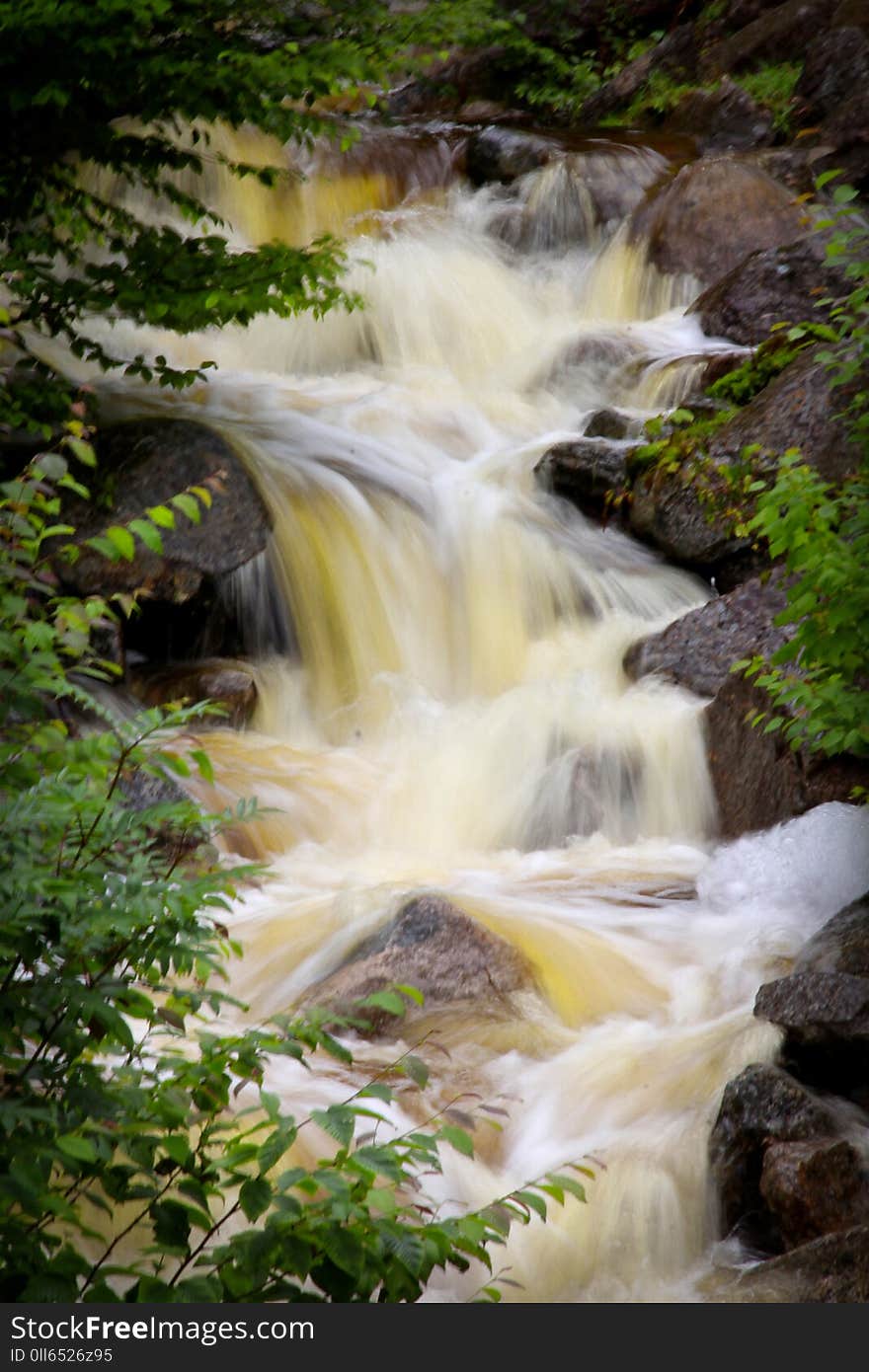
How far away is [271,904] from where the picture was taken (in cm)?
576

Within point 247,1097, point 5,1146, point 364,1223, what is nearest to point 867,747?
point 247,1097

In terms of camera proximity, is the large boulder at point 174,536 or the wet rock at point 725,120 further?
the wet rock at point 725,120

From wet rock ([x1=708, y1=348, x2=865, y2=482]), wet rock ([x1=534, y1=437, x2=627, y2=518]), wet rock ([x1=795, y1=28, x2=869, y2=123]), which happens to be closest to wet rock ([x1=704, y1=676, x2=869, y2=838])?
wet rock ([x1=708, y1=348, x2=865, y2=482])

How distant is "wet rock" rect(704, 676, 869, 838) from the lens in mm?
5949

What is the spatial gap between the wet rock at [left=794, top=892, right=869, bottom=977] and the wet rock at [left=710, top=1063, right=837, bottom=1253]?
0.54m

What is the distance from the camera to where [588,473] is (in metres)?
9.23

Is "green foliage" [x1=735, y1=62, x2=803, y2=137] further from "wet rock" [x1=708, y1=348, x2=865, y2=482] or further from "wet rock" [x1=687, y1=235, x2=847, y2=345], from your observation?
"wet rock" [x1=708, y1=348, x2=865, y2=482]

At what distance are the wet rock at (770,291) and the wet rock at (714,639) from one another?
353cm

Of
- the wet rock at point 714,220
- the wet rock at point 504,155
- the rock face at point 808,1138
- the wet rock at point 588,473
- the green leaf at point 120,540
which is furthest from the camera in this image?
the wet rock at point 504,155

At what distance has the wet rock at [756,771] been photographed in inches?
234

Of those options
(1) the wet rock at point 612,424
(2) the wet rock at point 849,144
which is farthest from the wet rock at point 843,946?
(2) the wet rock at point 849,144

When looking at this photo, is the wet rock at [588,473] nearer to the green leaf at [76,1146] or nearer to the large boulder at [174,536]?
the large boulder at [174,536]

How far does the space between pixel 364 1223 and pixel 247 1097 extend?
1.67 m

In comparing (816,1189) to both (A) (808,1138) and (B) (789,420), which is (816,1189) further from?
(B) (789,420)
